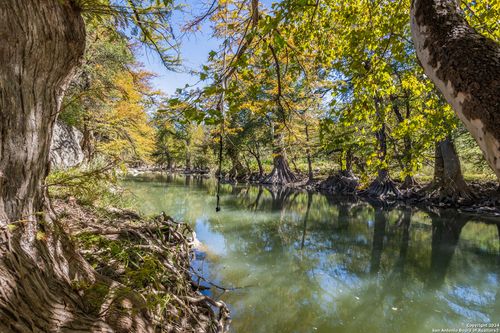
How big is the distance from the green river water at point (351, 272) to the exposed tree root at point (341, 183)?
9683mm

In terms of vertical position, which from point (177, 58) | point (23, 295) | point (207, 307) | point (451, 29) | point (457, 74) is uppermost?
point (177, 58)

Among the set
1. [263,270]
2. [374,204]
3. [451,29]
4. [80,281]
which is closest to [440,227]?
[374,204]

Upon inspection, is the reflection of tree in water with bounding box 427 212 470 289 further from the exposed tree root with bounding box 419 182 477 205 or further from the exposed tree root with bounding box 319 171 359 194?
the exposed tree root with bounding box 319 171 359 194

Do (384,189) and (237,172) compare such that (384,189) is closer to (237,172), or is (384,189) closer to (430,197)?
(430,197)

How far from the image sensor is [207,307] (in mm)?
3117

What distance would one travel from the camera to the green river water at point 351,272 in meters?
4.22

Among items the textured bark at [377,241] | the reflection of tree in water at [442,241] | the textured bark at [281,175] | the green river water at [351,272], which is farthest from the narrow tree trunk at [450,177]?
the textured bark at [281,175]

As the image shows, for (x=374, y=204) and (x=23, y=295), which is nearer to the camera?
(x=23, y=295)

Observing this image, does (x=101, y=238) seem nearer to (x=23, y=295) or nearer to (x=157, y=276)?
(x=157, y=276)

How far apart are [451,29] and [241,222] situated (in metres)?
9.66

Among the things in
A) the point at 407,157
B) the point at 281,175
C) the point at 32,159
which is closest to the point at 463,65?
the point at 32,159

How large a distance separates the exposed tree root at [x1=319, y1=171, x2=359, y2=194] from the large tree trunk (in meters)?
20.2

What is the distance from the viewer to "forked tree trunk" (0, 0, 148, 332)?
131cm

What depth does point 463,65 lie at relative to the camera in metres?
1.17
